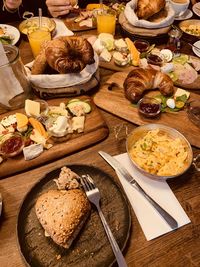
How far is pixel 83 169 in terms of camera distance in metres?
1.21

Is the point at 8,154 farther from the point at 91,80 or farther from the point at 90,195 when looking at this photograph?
the point at 91,80

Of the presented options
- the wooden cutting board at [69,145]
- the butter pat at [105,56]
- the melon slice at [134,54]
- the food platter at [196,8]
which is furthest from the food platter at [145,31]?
the wooden cutting board at [69,145]

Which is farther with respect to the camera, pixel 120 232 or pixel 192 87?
pixel 192 87

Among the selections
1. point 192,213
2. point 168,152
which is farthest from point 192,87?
point 192,213

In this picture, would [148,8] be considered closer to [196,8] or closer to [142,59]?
[142,59]

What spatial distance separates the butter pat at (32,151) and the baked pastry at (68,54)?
1.53 feet

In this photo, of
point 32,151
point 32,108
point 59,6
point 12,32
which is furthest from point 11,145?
point 59,6

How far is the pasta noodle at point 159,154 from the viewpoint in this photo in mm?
1208

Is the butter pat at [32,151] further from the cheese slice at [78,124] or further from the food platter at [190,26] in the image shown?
the food platter at [190,26]

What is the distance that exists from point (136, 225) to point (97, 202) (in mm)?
184

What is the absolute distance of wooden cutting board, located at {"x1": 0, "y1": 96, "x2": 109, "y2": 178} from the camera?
1.25m

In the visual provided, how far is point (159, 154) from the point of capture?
1.26 metres

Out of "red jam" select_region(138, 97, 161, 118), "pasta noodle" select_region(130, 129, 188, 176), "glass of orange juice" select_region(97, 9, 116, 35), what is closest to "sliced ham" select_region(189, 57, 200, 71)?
"red jam" select_region(138, 97, 161, 118)

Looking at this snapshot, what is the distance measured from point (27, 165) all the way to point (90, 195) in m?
0.37
